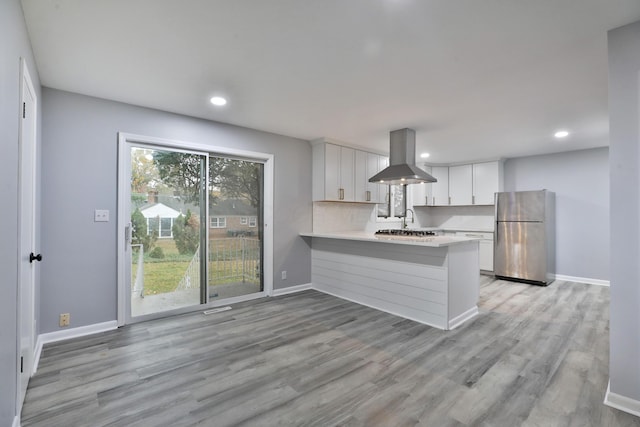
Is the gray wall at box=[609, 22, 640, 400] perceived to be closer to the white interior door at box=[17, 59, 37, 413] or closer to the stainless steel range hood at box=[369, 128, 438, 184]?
the stainless steel range hood at box=[369, 128, 438, 184]

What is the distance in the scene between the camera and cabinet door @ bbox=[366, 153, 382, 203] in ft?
17.3

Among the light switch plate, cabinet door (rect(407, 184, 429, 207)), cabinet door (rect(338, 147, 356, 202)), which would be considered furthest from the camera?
cabinet door (rect(407, 184, 429, 207))

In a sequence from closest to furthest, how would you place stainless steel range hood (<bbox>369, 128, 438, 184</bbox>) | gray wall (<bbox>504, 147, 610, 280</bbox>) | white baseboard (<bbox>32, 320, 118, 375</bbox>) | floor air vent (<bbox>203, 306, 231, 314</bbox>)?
white baseboard (<bbox>32, 320, 118, 375</bbox>) < floor air vent (<bbox>203, 306, 231, 314</bbox>) < stainless steel range hood (<bbox>369, 128, 438, 184</bbox>) < gray wall (<bbox>504, 147, 610, 280</bbox>)

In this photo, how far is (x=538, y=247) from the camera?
5.06m

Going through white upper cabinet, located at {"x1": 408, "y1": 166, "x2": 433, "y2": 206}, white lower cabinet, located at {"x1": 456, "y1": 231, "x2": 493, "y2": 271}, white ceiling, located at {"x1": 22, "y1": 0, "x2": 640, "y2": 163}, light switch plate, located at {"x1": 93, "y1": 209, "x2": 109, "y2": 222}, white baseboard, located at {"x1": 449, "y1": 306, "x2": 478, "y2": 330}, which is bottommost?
white baseboard, located at {"x1": 449, "y1": 306, "x2": 478, "y2": 330}

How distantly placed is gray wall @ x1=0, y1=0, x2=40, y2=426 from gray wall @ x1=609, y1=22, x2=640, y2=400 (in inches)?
130

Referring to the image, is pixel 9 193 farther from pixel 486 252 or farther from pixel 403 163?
pixel 486 252

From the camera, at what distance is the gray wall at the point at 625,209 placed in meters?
1.79

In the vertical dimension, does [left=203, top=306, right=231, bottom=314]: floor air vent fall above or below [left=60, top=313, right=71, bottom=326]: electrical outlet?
below

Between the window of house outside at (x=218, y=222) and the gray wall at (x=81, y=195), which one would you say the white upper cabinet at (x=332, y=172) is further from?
the gray wall at (x=81, y=195)

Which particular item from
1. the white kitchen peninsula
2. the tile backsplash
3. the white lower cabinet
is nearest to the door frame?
the white kitchen peninsula

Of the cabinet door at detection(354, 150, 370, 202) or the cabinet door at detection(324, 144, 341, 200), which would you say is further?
the cabinet door at detection(354, 150, 370, 202)

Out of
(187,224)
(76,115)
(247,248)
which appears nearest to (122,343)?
(187,224)

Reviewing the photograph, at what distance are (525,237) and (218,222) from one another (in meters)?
5.09
